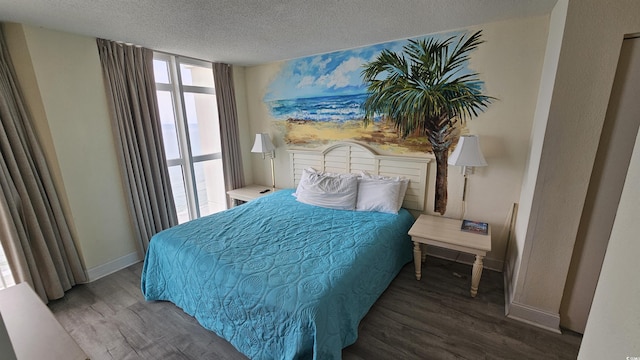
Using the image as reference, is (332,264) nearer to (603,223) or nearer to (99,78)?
(603,223)

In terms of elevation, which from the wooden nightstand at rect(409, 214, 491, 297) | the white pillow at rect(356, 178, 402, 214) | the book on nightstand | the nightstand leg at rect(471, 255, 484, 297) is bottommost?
the nightstand leg at rect(471, 255, 484, 297)

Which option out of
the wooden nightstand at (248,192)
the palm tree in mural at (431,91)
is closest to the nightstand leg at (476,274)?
the palm tree in mural at (431,91)

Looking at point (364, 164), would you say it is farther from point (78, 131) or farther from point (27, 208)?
point (27, 208)

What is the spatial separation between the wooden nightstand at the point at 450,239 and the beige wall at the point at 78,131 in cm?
304

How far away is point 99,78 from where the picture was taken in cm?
251

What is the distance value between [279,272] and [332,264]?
14.2 inches

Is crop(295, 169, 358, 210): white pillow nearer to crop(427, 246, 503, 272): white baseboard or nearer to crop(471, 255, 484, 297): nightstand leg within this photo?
crop(427, 246, 503, 272): white baseboard

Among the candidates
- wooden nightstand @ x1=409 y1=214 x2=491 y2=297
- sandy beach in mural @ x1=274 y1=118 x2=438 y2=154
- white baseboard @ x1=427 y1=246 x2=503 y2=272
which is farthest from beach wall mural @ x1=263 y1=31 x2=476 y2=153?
white baseboard @ x1=427 y1=246 x2=503 y2=272

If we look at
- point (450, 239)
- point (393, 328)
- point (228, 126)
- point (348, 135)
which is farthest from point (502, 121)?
point (228, 126)

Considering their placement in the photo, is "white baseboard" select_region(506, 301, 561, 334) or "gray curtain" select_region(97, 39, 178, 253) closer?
"white baseboard" select_region(506, 301, 561, 334)

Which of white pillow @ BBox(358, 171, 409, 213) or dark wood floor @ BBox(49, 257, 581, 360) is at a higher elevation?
white pillow @ BBox(358, 171, 409, 213)

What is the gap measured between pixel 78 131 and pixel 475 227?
378cm

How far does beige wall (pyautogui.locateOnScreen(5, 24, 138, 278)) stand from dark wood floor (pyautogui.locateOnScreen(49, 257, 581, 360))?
1.80ft

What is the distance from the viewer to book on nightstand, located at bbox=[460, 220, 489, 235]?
235 cm
